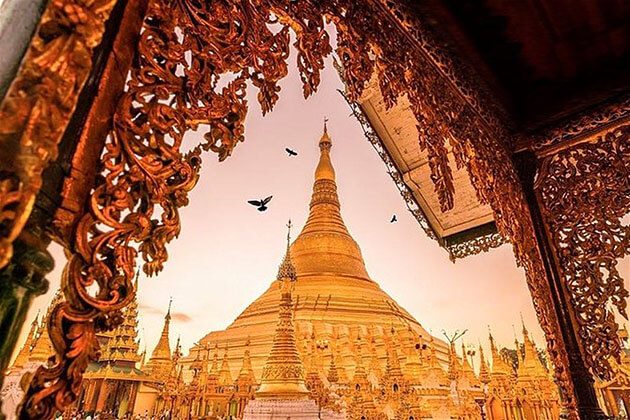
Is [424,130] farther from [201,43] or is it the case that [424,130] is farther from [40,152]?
→ [40,152]

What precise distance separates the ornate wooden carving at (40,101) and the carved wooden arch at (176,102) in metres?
0.22

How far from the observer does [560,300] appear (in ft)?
10.4

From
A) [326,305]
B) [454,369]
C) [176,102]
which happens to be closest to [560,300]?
[176,102]

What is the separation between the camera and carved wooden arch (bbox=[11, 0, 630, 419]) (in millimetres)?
796

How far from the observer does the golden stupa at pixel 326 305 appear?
1247cm

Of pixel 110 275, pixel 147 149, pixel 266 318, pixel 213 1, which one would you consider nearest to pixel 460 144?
pixel 213 1

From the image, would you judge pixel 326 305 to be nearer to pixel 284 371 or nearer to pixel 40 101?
pixel 284 371

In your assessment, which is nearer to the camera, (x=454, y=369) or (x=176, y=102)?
(x=176, y=102)

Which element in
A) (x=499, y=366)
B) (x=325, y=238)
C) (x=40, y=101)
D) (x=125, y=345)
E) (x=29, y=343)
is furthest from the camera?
(x=325, y=238)

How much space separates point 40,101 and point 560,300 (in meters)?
3.70

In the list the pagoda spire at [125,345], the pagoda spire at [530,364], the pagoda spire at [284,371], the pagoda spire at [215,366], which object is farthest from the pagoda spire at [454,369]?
the pagoda spire at [125,345]

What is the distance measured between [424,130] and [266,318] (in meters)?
12.2

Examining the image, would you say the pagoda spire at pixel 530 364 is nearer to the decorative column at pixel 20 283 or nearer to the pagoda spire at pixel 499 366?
the pagoda spire at pixel 499 366

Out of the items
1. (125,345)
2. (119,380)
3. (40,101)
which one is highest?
(125,345)
